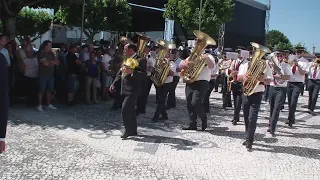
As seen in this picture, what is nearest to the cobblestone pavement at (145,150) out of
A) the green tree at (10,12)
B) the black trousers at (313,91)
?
the black trousers at (313,91)

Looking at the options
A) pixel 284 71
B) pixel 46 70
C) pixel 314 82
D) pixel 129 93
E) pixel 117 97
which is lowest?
pixel 117 97

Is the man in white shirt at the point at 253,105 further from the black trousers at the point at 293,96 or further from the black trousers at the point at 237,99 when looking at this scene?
the black trousers at the point at 293,96

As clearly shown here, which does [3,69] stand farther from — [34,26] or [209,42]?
[34,26]

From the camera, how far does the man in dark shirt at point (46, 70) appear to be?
9148 mm

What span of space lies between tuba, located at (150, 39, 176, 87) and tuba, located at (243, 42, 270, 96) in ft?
7.63

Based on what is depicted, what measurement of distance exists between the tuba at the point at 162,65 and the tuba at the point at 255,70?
233cm

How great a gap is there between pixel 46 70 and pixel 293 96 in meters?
6.14

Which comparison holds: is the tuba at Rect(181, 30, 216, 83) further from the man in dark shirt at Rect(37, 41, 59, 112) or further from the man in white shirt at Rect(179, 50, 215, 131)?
the man in dark shirt at Rect(37, 41, 59, 112)

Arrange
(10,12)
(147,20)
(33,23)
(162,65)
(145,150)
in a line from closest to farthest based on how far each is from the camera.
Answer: (145,150), (162,65), (10,12), (33,23), (147,20)

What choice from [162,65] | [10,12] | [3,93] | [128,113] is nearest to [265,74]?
[128,113]

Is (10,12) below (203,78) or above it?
above

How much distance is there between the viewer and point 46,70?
363 inches

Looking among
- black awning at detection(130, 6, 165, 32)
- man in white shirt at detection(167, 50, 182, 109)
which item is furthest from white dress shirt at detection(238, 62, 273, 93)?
black awning at detection(130, 6, 165, 32)

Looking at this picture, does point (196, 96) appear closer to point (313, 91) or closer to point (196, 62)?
point (196, 62)
